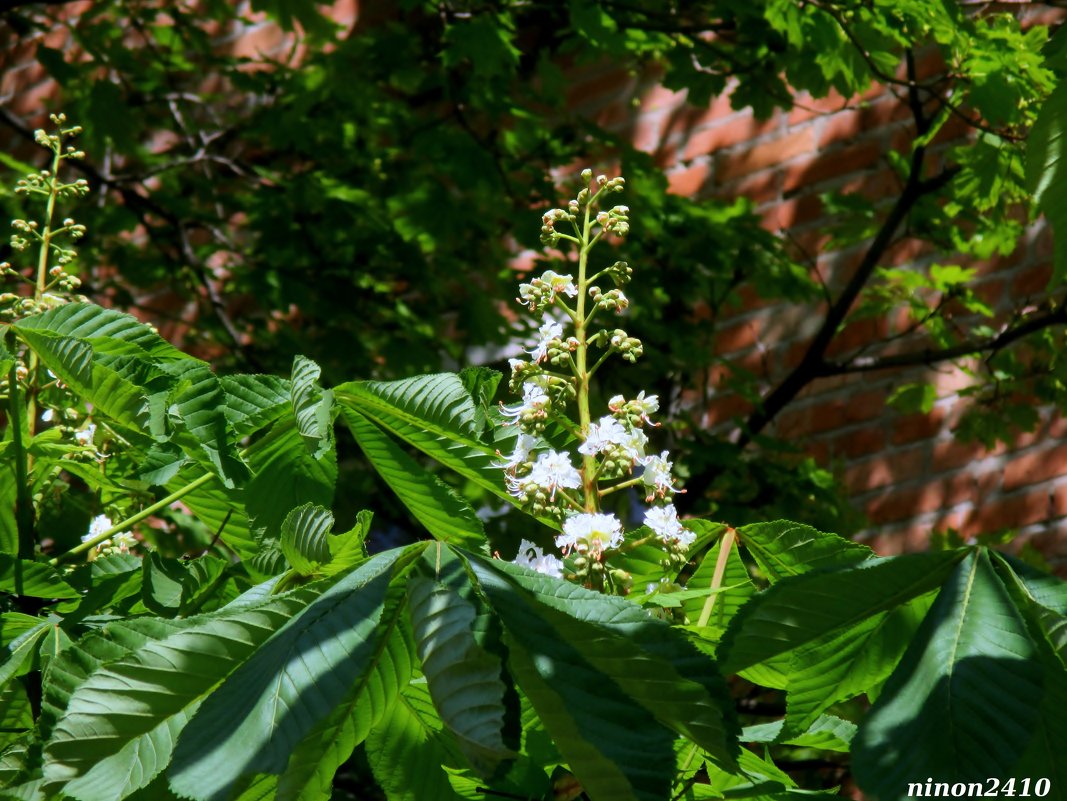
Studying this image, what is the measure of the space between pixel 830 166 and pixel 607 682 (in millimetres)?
2603

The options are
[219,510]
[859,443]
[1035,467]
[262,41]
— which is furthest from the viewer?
[262,41]

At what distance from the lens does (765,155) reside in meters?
3.12

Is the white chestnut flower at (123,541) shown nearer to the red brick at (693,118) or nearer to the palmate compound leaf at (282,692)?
the palmate compound leaf at (282,692)

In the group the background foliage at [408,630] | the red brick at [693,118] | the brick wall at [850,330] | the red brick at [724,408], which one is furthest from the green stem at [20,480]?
the red brick at [693,118]

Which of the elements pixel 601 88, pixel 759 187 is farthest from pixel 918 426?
pixel 601 88

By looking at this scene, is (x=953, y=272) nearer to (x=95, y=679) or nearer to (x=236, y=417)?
(x=236, y=417)

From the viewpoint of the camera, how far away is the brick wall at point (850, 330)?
8.98 feet

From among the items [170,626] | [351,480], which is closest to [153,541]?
[351,480]

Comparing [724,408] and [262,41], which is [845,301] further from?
[262,41]

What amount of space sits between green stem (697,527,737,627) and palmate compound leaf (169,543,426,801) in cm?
25

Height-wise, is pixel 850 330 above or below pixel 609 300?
below

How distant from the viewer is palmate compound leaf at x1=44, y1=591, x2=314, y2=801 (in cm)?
65

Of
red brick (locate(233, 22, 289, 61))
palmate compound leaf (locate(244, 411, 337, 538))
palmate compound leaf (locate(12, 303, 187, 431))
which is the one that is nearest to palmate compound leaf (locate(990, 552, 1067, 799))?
palmate compound leaf (locate(244, 411, 337, 538))

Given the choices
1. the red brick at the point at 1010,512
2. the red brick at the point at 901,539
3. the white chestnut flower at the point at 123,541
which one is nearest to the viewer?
the white chestnut flower at the point at 123,541
